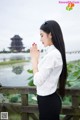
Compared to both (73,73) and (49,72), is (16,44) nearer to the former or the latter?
(73,73)

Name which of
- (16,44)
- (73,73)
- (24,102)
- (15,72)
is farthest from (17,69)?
(73,73)

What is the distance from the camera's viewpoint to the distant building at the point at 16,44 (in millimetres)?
2855

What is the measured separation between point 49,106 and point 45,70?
0.24 m

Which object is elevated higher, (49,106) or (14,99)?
(49,106)

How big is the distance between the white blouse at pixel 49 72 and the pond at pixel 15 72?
1.10 meters

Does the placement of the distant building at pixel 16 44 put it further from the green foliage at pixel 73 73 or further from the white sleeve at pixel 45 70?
the white sleeve at pixel 45 70

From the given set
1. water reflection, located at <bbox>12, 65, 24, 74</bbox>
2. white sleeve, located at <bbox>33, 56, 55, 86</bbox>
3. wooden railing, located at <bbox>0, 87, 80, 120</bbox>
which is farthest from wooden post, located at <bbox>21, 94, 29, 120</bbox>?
white sleeve, located at <bbox>33, 56, 55, 86</bbox>

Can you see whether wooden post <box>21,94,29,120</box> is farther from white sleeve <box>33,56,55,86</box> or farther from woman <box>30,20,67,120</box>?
white sleeve <box>33,56,55,86</box>

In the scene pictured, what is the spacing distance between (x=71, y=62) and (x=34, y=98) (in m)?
0.49

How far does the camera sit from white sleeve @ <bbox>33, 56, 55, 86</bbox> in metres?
1.67

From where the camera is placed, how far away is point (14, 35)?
2.87 meters

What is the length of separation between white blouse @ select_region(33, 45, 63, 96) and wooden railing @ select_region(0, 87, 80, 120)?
2.56 feet

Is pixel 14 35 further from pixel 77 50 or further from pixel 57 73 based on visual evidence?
pixel 57 73

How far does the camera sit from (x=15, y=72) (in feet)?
9.61
